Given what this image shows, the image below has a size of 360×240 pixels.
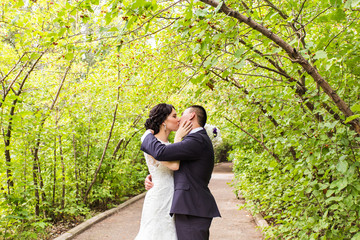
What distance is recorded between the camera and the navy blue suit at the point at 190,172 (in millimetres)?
2498

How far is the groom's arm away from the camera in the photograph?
98.5 inches

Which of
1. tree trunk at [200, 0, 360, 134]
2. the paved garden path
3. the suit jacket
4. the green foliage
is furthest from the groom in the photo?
the paved garden path

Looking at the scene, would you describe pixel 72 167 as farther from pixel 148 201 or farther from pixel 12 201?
pixel 148 201

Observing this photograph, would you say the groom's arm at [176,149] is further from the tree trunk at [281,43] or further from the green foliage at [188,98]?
the tree trunk at [281,43]

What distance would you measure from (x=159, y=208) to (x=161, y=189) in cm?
16

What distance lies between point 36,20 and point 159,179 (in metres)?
4.90

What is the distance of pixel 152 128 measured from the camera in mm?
2889

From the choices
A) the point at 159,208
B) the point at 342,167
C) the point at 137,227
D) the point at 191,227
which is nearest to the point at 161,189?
the point at 159,208

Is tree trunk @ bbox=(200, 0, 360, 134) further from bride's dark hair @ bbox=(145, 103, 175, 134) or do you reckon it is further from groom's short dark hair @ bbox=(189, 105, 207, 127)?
bride's dark hair @ bbox=(145, 103, 175, 134)

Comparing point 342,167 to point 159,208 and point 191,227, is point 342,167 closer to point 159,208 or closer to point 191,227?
point 191,227

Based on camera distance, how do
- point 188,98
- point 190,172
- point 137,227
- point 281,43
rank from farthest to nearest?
1. point 137,227
2. point 188,98
3. point 190,172
4. point 281,43

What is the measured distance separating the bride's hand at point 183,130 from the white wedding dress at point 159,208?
0.30 metres

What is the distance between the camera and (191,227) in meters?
2.49

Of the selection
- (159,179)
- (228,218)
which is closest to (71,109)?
(228,218)
